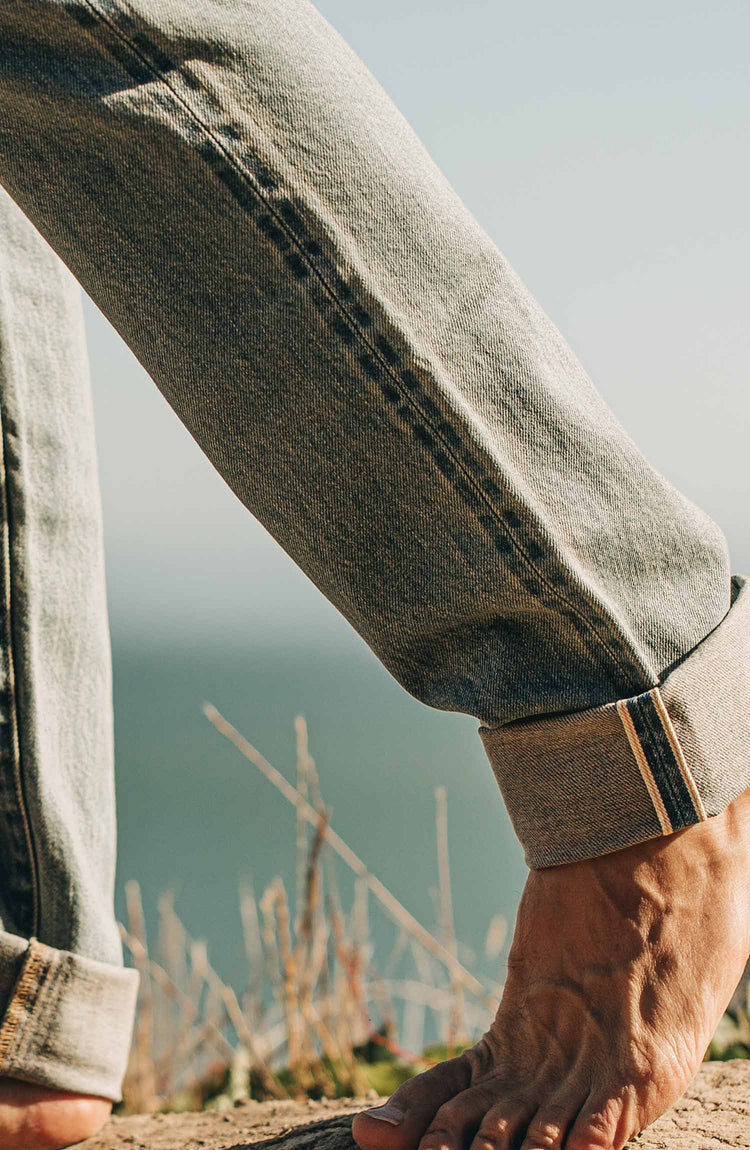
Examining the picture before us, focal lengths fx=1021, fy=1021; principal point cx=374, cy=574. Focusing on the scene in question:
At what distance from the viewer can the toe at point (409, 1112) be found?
0.72 metres

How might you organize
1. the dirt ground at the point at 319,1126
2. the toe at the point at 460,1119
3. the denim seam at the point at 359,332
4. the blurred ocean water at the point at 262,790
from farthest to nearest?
the blurred ocean water at the point at 262,790
the dirt ground at the point at 319,1126
the toe at the point at 460,1119
the denim seam at the point at 359,332

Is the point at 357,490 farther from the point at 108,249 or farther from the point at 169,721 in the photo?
the point at 169,721

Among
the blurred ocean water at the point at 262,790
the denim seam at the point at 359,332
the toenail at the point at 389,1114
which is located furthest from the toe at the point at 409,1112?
the blurred ocean water at the point at 262,790

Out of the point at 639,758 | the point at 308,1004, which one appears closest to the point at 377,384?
the point at 639,758

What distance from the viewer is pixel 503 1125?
0.70m

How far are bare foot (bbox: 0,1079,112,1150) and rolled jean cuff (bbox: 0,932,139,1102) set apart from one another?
1cm

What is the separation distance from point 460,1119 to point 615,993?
14 centimetres

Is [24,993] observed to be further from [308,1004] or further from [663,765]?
[308,1004]

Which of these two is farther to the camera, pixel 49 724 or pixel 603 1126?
pixel 49 724

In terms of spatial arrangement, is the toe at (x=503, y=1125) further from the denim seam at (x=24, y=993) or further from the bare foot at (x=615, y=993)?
the denim seam at (x=24, y=993)

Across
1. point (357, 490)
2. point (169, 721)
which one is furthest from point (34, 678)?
point (169, 721)

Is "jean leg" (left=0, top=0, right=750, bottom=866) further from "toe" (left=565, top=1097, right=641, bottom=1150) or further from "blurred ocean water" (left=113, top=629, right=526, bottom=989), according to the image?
"blurred ocean water" (left=113, top=629, right=526, bottom=989)

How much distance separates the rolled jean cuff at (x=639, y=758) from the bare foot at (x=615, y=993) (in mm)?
30

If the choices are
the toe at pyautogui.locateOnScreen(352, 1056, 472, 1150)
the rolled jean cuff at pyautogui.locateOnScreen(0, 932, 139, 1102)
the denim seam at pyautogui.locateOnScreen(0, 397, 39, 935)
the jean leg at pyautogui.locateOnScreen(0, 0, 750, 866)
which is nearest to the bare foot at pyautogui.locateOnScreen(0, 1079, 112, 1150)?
the rolled jean cuff at pyautogui.locateOnScreen(0, 932, 139, 1102)
